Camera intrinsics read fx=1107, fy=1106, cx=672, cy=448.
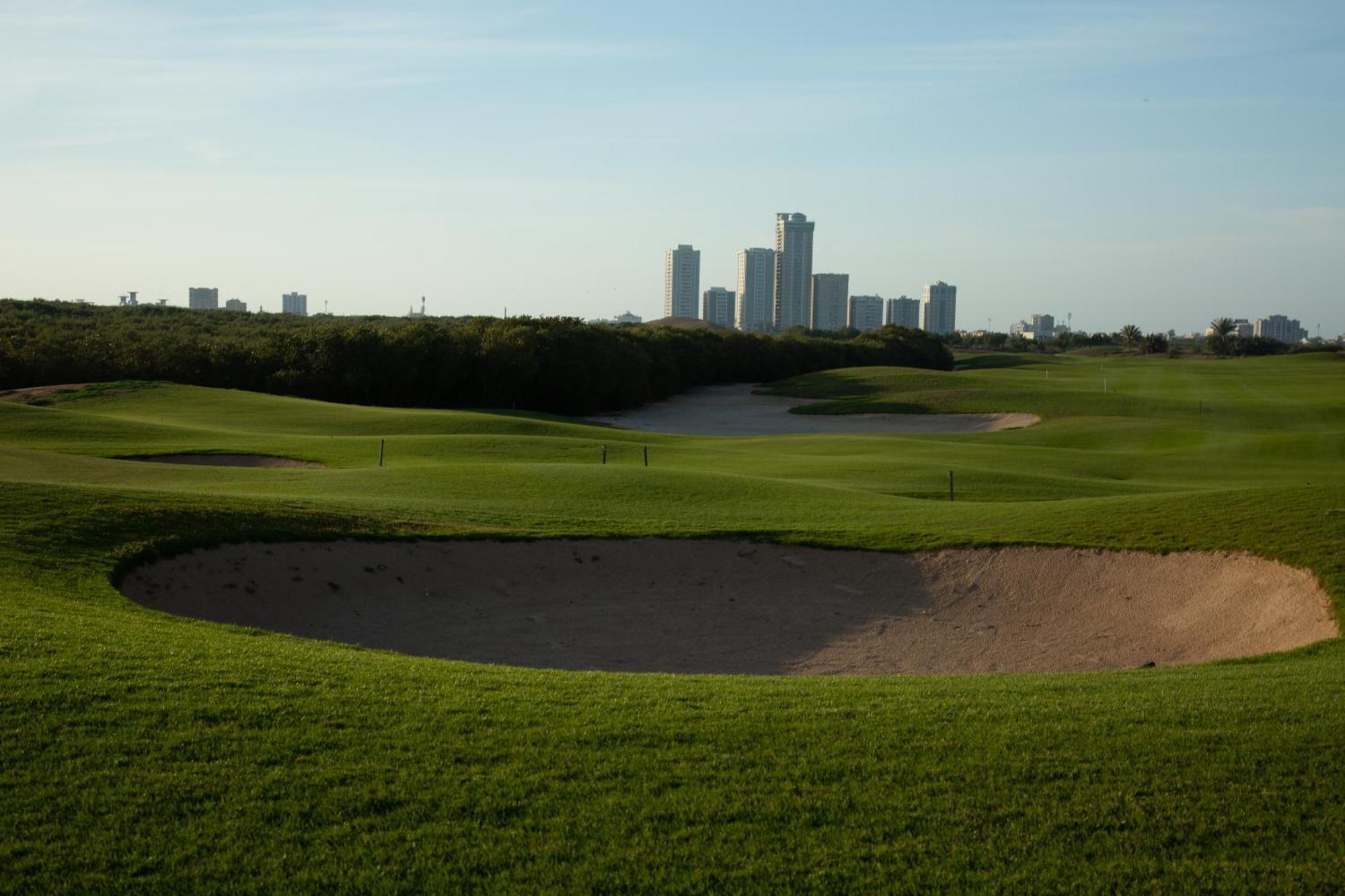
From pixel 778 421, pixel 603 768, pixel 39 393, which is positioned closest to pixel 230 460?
pixel 39 393

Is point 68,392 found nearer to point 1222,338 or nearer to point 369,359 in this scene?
point 369,359

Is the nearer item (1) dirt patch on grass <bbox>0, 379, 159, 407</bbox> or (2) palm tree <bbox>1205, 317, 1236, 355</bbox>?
(1) dirt patch on grass <bbox>0, 379, 159, 407</bbox>

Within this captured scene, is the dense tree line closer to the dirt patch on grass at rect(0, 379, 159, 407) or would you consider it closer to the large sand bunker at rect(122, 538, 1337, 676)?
the dirt patch on grass at rect(0, 379, 159, 407)

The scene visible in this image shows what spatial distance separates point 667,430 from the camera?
67438 millimetres

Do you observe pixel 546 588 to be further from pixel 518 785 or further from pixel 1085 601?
pixel 518 785

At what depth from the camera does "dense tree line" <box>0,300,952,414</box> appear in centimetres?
6462

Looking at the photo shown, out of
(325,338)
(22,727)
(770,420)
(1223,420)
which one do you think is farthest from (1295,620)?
(325,338)

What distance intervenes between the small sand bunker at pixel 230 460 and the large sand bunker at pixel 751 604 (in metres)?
16.4

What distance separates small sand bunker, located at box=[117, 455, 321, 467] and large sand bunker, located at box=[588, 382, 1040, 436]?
3336cm

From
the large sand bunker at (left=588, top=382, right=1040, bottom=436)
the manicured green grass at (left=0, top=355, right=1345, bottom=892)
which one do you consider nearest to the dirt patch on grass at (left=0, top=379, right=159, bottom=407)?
the large sand bunker at (left=588, top=382, right=1040, bottom=436)

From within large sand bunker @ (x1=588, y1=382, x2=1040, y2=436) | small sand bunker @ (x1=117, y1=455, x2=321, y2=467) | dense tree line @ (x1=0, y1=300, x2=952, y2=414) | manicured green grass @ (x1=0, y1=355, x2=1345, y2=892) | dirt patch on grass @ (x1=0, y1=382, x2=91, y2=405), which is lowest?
large sand bunker @ (x1=588, y1=382, x2=1040, y2=436)

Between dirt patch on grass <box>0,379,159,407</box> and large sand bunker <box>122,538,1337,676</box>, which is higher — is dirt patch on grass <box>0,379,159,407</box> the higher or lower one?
the higher one

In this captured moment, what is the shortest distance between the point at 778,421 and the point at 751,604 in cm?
5370

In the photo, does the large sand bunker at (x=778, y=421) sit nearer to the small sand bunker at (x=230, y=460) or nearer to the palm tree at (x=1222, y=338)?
the small sand bunker at (x=230, y=460)
